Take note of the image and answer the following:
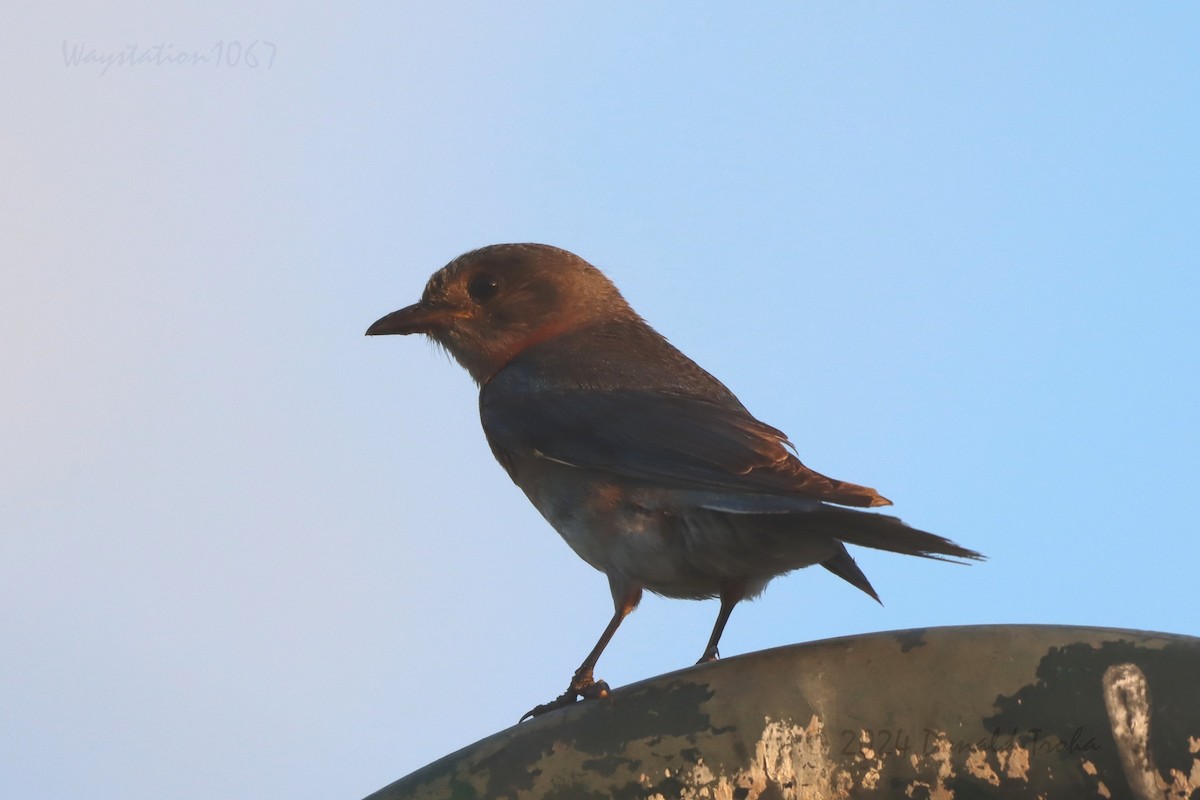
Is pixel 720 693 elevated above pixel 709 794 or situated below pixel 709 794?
above

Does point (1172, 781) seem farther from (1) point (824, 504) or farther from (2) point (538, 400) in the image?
(2) point (538, 400)

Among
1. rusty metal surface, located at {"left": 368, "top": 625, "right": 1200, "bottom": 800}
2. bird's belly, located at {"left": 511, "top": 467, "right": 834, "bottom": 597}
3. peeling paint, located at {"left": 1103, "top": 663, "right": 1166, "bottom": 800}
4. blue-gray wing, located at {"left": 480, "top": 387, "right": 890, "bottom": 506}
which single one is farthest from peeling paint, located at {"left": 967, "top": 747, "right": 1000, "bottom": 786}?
bird's belly, located at {"left": 511, "top": 467, "right": 834, "bottom": 597}

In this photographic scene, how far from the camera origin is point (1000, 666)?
3.07m

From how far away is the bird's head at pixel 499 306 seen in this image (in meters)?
5.97

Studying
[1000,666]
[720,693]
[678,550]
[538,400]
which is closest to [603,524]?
[678,550]

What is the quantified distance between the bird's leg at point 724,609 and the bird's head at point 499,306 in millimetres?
1515

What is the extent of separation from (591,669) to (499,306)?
6.70 feet

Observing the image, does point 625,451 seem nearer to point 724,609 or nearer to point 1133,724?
point 724,609

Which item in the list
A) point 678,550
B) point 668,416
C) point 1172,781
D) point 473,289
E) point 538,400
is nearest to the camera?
point 1172,781

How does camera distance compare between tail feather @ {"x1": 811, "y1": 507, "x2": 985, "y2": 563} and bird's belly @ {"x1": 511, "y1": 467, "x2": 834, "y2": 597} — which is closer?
tail feather @ {"x1": 811, "y1": 507, "x2": 985, "y2": 563}

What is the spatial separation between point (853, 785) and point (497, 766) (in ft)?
2.45

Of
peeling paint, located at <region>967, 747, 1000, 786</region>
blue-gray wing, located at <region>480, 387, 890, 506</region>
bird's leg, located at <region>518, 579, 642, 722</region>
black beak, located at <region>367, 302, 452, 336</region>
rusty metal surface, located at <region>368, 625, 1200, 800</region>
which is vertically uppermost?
black beak, located at <region>367, 302, 452, 336</region>

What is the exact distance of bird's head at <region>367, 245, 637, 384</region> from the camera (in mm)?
5969

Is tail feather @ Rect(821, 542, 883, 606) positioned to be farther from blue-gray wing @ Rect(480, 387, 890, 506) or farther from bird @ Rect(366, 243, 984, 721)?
blue-gray wing @ Rect(480, 387, 890, 506)
